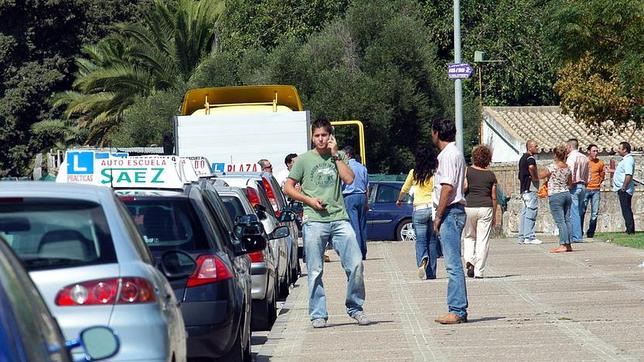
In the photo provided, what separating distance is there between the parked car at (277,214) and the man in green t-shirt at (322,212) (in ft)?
10.5

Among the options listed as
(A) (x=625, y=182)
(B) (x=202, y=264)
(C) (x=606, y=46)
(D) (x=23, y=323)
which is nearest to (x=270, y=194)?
(C) (x=606, y=46)

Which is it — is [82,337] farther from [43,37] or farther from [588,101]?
[43,37]

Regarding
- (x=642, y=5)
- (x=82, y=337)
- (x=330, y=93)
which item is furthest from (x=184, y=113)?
A: (x=82, y=337)

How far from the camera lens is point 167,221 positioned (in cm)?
955

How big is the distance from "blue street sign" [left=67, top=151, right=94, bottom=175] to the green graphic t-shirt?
1848mm

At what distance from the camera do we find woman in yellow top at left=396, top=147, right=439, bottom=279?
57.5 feet

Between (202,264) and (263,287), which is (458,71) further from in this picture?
(202,264)

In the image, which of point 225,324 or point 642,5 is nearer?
point 225,324

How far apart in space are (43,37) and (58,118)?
155 inches

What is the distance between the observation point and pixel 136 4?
192ft

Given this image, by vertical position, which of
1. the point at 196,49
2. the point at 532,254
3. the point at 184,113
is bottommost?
the point at 532,254

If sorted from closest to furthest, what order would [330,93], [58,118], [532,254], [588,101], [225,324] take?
[225,324] → [532,254] → [588,101] → [330,93] → [58,118]

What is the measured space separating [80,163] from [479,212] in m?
7.09

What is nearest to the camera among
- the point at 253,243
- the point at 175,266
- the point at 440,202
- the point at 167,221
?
the point at 175,266
